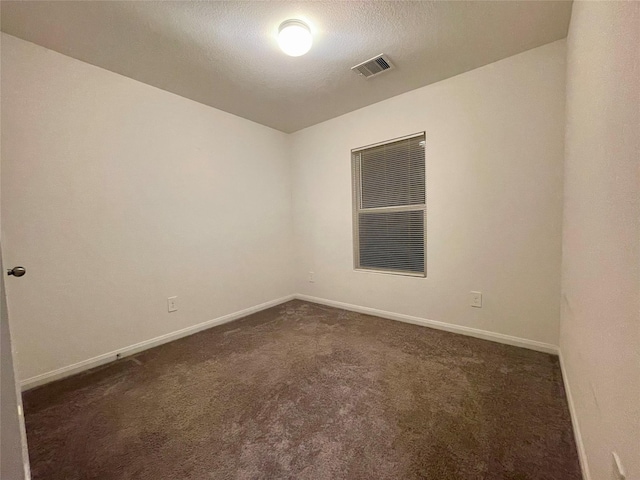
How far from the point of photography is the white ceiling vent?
2045 millimetres

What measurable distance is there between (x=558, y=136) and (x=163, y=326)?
370cm

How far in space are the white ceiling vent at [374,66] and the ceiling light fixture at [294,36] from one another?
21.9 inches

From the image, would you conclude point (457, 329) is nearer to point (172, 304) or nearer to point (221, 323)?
point (221, 323)

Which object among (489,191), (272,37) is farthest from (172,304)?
(489,191)

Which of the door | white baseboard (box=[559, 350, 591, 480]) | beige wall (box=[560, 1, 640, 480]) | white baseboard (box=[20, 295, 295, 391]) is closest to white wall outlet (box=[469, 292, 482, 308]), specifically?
white baseboard (box=[559, 350, 591, 480])

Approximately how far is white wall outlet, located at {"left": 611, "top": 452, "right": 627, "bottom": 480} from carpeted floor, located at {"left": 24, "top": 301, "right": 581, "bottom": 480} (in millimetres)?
434

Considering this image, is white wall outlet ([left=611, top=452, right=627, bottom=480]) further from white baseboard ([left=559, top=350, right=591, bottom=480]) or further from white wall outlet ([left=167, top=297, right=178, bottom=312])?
white wall outlet ([left=167, top=297, right=178, bottom=312])

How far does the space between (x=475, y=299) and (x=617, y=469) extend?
1.73 meters

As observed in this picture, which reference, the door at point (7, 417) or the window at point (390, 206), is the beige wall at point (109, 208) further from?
the door at point (7, 417)

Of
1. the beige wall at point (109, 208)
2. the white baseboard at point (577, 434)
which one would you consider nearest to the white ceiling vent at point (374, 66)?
the beige wall at point (109, 208)

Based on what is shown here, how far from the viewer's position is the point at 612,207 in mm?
791

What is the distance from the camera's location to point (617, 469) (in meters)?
0.69

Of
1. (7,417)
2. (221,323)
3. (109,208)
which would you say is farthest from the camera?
(221,323)

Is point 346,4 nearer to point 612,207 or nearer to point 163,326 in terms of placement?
point 612,207
